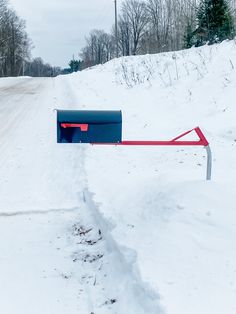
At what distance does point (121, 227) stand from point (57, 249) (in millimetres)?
610

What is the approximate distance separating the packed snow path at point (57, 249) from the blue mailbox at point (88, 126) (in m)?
0.82

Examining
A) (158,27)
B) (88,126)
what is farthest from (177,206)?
(158,27)

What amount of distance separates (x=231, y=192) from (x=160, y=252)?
2.94ft

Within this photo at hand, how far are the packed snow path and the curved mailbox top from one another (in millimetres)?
972

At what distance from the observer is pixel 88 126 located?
3770mm

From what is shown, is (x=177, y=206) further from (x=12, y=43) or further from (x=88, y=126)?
(x=12, y=43)

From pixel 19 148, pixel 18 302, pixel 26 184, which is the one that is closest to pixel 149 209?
pixel 18 302

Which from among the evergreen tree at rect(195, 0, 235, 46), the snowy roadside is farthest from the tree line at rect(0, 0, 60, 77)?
the snowy roadside

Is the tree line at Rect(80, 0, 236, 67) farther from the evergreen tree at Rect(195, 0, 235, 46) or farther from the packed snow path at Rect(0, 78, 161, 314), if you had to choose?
the packed snow path at Rect(0, 78, 161, 314)

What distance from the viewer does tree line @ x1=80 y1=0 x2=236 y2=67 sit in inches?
1183

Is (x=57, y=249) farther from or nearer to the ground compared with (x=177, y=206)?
nearer to the ground

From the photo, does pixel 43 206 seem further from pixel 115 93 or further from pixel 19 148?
pixel 115 93

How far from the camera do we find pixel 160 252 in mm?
3123

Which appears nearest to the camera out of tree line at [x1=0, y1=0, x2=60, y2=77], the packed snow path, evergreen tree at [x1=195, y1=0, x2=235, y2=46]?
the packed snow path
